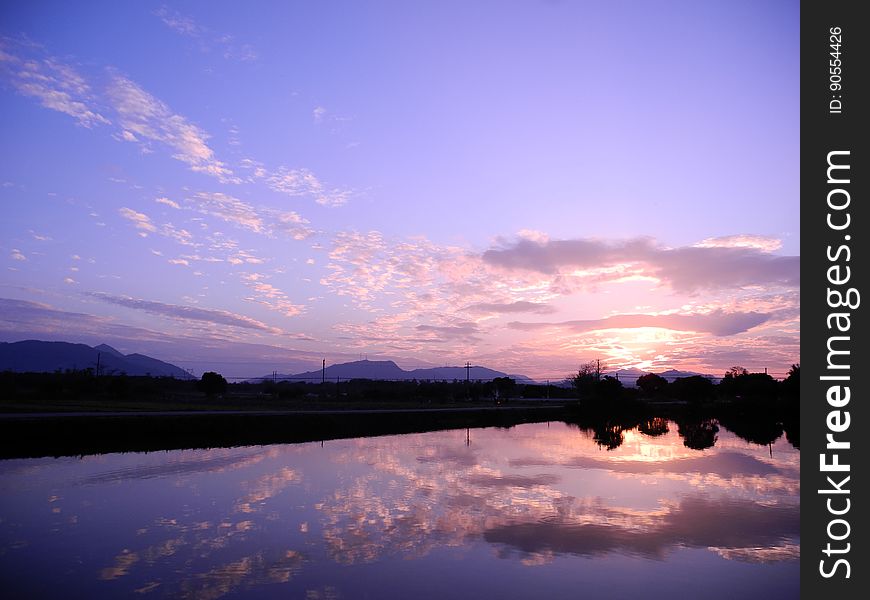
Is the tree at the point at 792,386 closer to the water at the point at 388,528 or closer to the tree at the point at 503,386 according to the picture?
the tree at the point at 503,386

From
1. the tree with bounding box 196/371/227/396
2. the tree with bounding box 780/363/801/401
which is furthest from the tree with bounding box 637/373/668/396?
the tree with bounding box 196/371/227/396

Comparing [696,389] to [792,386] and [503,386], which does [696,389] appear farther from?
[503,386]

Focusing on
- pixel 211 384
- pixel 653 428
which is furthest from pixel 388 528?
pixel 211 384

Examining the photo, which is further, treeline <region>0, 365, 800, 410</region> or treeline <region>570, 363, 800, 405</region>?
treeline <region>570, 363, 800, 405</region>

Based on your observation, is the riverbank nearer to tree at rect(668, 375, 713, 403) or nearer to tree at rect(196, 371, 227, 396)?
tree at rect(196, 371, 227, 396)

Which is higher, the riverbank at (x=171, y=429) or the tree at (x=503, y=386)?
the riverbank at (x=171, y=429)

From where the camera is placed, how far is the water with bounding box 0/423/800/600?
377 inches

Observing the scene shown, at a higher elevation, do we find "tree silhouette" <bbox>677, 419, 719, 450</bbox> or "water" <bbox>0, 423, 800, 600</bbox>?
"water" <bbox>0, 423, 800, 600</bbox>

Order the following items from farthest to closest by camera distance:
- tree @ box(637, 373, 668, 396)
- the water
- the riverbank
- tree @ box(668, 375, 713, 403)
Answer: tree @ box(637, 373, 668, 396) → tree @ box(668, 375, 713, 403) → the riverbank → the water

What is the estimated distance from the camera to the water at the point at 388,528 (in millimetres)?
9570

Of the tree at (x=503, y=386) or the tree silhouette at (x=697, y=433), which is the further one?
the tree at (x=503, y=386)

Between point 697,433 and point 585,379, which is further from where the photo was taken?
point 585,379

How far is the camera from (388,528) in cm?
1288

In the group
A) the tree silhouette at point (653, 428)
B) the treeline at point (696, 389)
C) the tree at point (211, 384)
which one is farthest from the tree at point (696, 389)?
the tree at point (211, 384)
